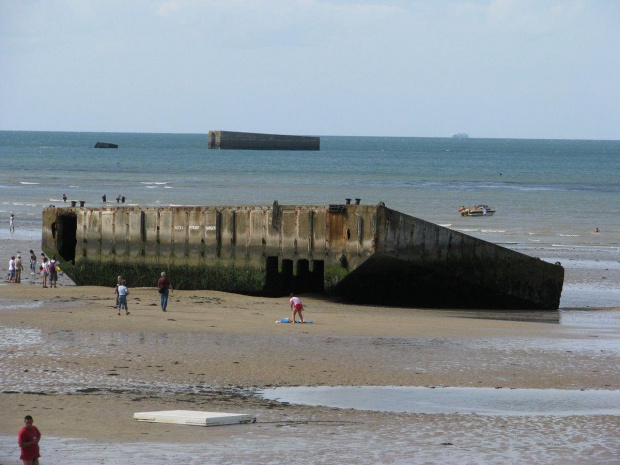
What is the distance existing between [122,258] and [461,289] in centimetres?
1055

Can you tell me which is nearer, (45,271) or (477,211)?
(45,271)

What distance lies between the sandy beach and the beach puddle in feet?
1.26

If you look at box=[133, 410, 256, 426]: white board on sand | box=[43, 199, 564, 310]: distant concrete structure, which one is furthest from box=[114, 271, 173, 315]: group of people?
box=[133, 410, 256, 426]: white board on sand

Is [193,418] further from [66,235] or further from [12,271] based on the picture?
[66,235]

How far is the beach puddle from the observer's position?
16656 mm

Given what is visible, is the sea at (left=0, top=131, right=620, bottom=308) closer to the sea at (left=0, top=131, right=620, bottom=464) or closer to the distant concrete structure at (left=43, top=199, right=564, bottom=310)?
the sea at (left=0, top=131, right=620, bottom=464)

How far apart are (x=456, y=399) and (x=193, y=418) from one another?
489cm

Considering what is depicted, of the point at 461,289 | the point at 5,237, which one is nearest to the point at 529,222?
the point at 5,237

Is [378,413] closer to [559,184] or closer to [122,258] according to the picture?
[122,258]

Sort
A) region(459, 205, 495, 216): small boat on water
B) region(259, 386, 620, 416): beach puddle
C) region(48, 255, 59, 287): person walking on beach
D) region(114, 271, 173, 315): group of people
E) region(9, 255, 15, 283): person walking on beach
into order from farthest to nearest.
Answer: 1. region(459, 205, 495, 216): small boat on water
2. region(9, 255, 15, 283): person walking on beach
3. region(48, 255, 59, 287): person walking on beach
4. region(114, 271, 173, 315): group of people
5. region(259, 386, 620, 416): beach puddle

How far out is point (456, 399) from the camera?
17484 mm

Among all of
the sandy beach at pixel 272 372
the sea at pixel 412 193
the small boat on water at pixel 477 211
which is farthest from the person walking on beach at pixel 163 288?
the small boat on water at pixel 477 211

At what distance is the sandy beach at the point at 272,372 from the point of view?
45.6 ft

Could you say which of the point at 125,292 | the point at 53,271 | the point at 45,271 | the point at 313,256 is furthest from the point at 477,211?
the point at 125,292
